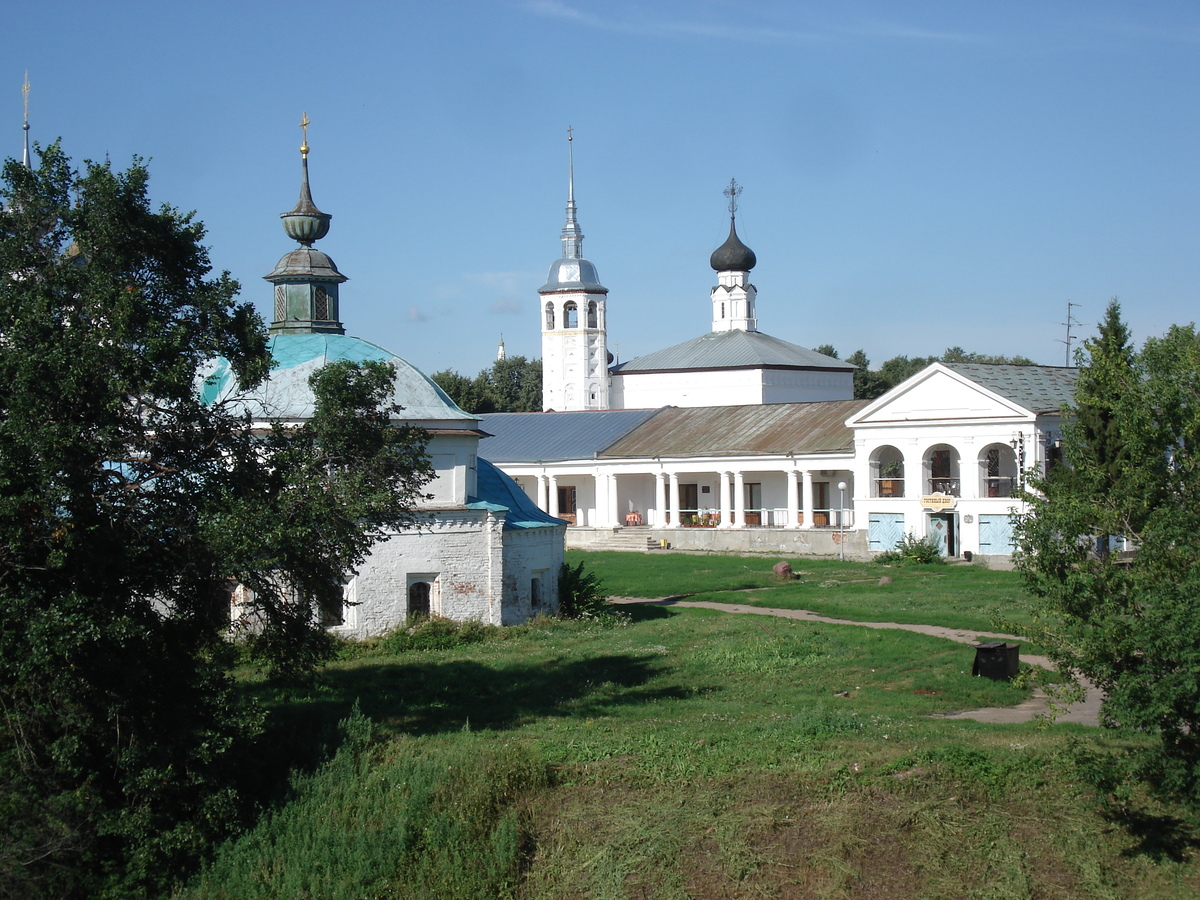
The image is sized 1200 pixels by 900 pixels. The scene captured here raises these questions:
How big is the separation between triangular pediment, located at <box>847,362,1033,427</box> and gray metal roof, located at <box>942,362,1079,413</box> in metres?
0.28

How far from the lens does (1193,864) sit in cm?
1449

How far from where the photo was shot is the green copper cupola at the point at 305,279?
30.7 metres

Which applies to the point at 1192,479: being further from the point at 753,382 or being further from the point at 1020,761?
the point at 753,382

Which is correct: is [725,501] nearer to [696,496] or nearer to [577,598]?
[696,496]

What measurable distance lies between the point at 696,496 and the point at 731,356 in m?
19.7

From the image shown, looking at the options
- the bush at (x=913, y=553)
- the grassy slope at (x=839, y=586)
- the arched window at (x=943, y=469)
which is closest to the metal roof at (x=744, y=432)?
the arched window at (x=943, y=469)

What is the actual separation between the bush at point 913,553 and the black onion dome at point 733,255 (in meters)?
37.3

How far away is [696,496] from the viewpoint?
55.5m

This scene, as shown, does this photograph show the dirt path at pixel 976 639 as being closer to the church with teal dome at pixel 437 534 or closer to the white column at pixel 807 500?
the church with teal dome at pixel 437 534

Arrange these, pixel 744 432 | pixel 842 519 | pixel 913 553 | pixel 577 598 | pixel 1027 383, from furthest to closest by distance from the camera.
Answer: pixel 744 432 → pixel 842 519 → pixel 1027 383 → pixel 913 553 → pixel 577 598

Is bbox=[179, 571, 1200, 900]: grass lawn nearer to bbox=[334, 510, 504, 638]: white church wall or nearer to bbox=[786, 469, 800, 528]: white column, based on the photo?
bbox=[334, 510, 504, 638]: white church wall

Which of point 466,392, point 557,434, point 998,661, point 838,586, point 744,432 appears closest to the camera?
point 998,661

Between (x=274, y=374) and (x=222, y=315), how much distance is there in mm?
12113

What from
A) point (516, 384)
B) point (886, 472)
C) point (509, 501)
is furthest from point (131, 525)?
point (516, 384)
